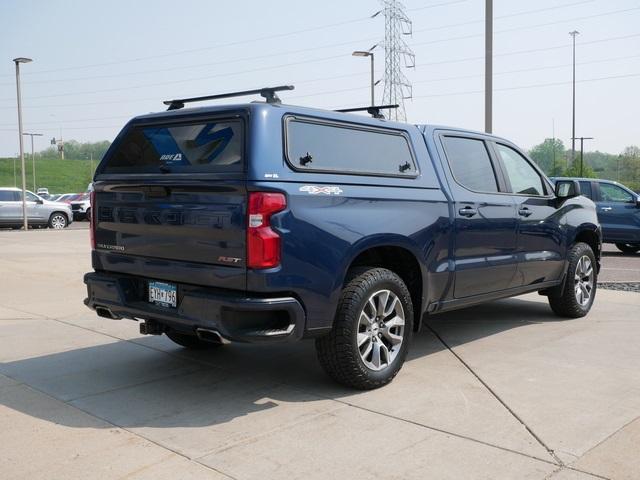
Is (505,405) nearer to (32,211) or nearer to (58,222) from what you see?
Result: (32,211)

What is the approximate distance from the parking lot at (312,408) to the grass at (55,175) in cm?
10956

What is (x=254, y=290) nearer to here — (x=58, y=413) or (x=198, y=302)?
(x=198, y=302)

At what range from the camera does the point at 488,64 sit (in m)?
11.4

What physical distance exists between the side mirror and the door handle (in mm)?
1681

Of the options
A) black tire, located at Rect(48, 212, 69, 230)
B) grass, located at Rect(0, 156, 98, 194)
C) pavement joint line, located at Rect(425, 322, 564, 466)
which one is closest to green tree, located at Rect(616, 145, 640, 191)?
grass, located at Rect(0, 156, 98, 194)

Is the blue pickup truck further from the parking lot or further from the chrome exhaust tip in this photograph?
the parking lot

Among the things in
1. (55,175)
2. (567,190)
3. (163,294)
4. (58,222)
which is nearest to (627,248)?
(567,190)

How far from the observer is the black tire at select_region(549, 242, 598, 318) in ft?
23.1

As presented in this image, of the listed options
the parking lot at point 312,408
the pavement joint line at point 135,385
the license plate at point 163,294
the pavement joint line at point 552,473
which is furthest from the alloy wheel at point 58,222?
the pavement joint line at point 552,473

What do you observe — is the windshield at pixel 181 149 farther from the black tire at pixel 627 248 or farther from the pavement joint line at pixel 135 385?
the black tire at pixel 627 248

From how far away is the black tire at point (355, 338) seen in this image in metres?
4.45

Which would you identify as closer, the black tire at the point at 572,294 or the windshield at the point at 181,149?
the windshield at the point at 181,149

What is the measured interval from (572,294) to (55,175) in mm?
122398

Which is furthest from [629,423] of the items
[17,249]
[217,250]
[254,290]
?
[17,249]
